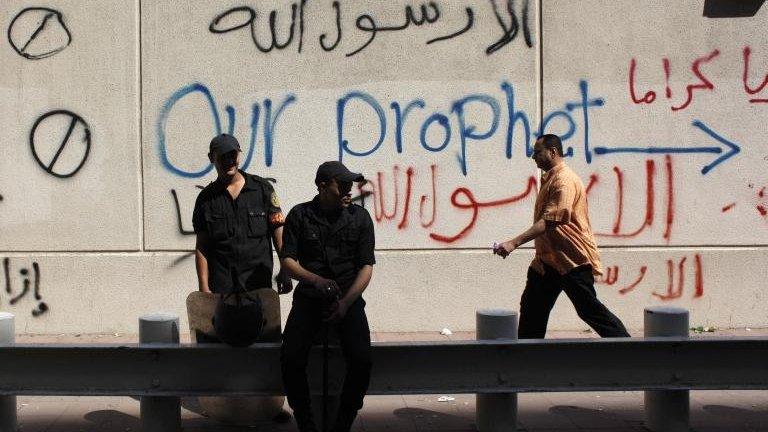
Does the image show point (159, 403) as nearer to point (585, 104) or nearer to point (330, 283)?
point (330, 283)

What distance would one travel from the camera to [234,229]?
534 cm

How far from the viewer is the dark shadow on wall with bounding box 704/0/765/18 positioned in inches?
313

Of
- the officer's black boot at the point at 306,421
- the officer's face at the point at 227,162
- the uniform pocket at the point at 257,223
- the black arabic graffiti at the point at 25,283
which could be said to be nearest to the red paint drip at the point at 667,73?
the uniform pocket at the point at 257,223

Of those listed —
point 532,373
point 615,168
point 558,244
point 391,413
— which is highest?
point 615,168

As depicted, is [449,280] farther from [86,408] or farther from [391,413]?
[86,408]

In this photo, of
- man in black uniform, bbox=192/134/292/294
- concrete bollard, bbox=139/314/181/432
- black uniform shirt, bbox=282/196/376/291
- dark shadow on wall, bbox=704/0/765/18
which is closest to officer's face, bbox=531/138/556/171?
black uniform shirt, bbox=282/196/376/291

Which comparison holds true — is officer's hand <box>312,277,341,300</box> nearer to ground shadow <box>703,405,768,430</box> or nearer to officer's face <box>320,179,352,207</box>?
officer's face <box>320,179,352,207</box>

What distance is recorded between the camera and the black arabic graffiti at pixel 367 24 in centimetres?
781

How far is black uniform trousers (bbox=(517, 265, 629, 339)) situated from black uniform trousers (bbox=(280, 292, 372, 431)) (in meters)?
1.49

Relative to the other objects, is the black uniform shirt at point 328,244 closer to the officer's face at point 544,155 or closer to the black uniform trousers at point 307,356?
the black uniform trousers at point 307,356

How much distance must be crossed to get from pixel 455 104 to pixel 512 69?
0.55 metres

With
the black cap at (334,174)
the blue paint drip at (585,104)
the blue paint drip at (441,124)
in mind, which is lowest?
the black cap at (334,174)

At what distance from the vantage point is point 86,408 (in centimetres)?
587

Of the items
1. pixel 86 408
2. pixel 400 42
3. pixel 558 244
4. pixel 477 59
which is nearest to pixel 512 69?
pixel 477 59
